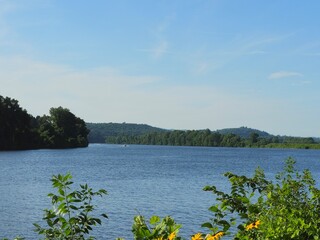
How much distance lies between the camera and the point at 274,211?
160 inches

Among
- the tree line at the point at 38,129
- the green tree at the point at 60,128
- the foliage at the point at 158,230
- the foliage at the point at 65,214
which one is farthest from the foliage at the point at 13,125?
the foliage at the point at 158,230

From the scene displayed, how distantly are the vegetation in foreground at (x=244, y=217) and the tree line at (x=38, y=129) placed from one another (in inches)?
3795

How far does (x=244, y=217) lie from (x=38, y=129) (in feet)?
385

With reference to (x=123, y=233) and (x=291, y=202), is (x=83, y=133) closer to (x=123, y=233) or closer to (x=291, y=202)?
(x=123, y=233)

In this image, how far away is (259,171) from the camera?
254 inches

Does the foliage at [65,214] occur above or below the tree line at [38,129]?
below

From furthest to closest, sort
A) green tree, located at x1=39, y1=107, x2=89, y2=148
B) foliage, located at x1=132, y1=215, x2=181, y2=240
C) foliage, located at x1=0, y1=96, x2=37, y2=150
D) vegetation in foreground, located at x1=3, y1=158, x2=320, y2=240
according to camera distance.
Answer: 1. green tree, located at x1=39, y1=107, x2=89, y2=148
2. foliage, located at x1=0, y1=96, x2=37, y2=150
3. vegetation in foreground, located at x1=3, y1=158, x2=320, y2=240
4. foliage, located at x1=132, y1=215, x2=181, y2=240

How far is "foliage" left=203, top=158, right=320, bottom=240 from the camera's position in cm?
350

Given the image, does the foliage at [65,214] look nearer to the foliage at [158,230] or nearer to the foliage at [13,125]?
the foliage at [158,230]

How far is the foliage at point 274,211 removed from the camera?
3502 millimetres

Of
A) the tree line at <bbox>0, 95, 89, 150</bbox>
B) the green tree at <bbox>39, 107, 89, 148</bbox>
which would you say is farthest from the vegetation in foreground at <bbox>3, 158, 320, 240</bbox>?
the green tree at <bbox>39, 107, 89, 148</bbox>

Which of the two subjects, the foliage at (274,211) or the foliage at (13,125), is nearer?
the foliage at (274,211)

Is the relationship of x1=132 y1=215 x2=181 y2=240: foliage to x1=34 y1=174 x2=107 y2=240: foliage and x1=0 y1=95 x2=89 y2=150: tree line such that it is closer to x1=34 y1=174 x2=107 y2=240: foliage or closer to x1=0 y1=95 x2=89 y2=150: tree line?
x1=34 y1=174 x2=107 y2=240: foliage

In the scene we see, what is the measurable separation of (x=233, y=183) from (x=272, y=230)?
7.18ft
